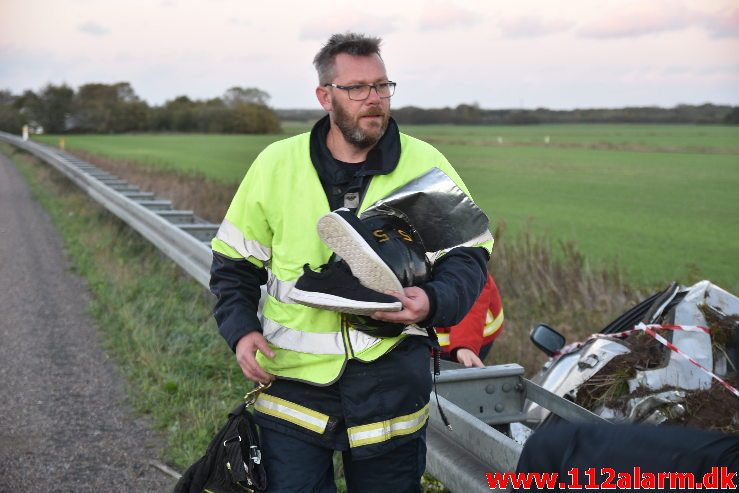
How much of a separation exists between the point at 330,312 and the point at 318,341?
0.10 meters

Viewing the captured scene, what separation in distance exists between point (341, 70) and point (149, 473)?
2.53 m

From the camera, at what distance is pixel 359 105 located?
3.41m

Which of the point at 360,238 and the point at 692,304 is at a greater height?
the point at 360,238

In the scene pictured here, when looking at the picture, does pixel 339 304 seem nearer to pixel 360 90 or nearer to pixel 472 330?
pixel 360 90

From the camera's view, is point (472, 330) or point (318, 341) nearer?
point (318, 341)

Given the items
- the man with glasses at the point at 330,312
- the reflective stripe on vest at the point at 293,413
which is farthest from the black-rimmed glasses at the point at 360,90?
the reflective stripe on vest at the point at 293,413

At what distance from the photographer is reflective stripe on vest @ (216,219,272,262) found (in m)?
3.49

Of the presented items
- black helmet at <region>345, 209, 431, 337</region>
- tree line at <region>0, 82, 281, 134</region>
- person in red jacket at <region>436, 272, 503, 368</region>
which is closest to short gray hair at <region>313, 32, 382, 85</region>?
black helmet at <region>345, 209, 431, 337</region>

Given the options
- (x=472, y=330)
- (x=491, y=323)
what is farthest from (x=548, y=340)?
(x=491, y=323)

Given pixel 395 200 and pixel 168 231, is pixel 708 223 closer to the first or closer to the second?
pixel 168 231

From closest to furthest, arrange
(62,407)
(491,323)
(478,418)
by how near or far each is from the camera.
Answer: (478,418)
(491,323)
(62,407)

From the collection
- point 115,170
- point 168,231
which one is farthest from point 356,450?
point 115,170

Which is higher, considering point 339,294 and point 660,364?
point 339,294

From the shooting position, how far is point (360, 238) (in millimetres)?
3107
